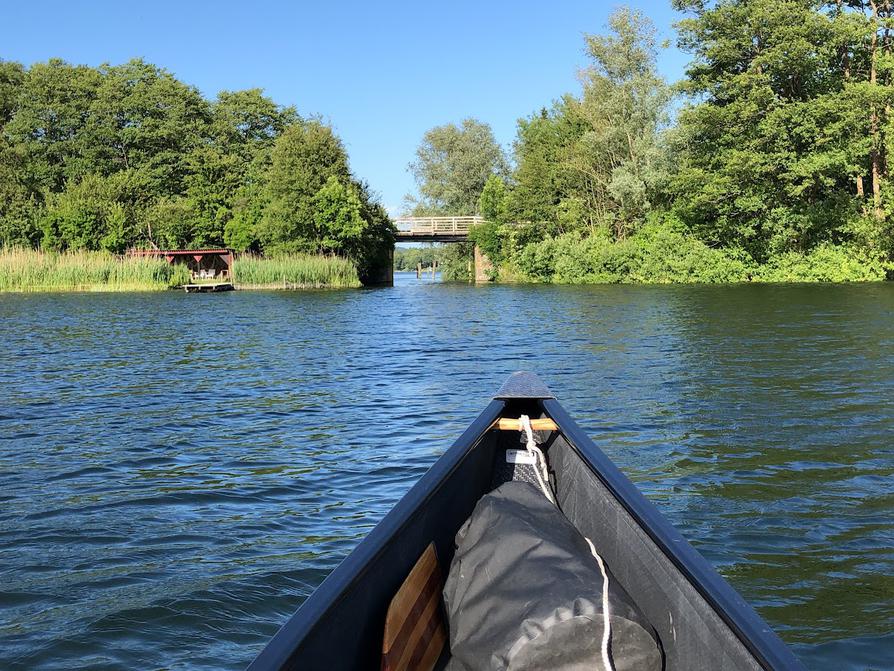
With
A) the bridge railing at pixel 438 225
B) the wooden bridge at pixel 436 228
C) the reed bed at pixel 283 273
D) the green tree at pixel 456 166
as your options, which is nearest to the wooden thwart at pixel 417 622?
the reed bed at pixel 283 273

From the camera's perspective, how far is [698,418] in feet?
27.6

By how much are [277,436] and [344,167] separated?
44.6m

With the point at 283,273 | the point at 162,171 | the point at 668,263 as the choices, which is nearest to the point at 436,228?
the point at 283,273

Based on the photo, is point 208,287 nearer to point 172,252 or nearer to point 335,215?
point 172,252

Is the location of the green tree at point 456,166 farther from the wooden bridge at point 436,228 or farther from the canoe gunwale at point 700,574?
the canoe gunwale at point 700,574

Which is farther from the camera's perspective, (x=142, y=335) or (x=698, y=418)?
(x=142, y=335)

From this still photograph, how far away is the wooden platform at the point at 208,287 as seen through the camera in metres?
40.5

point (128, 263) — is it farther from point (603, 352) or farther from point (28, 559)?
point (28, 559)

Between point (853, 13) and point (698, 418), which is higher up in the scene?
point (853, 13)

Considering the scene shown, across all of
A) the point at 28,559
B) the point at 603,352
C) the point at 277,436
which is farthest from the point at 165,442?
the point at 603,352

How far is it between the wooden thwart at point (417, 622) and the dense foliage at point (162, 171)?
45.8 m

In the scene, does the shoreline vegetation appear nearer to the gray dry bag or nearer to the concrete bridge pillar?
the concrete bridge pillar

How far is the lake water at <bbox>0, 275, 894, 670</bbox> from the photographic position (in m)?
4.00

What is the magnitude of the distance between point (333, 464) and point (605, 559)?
4226 mm
